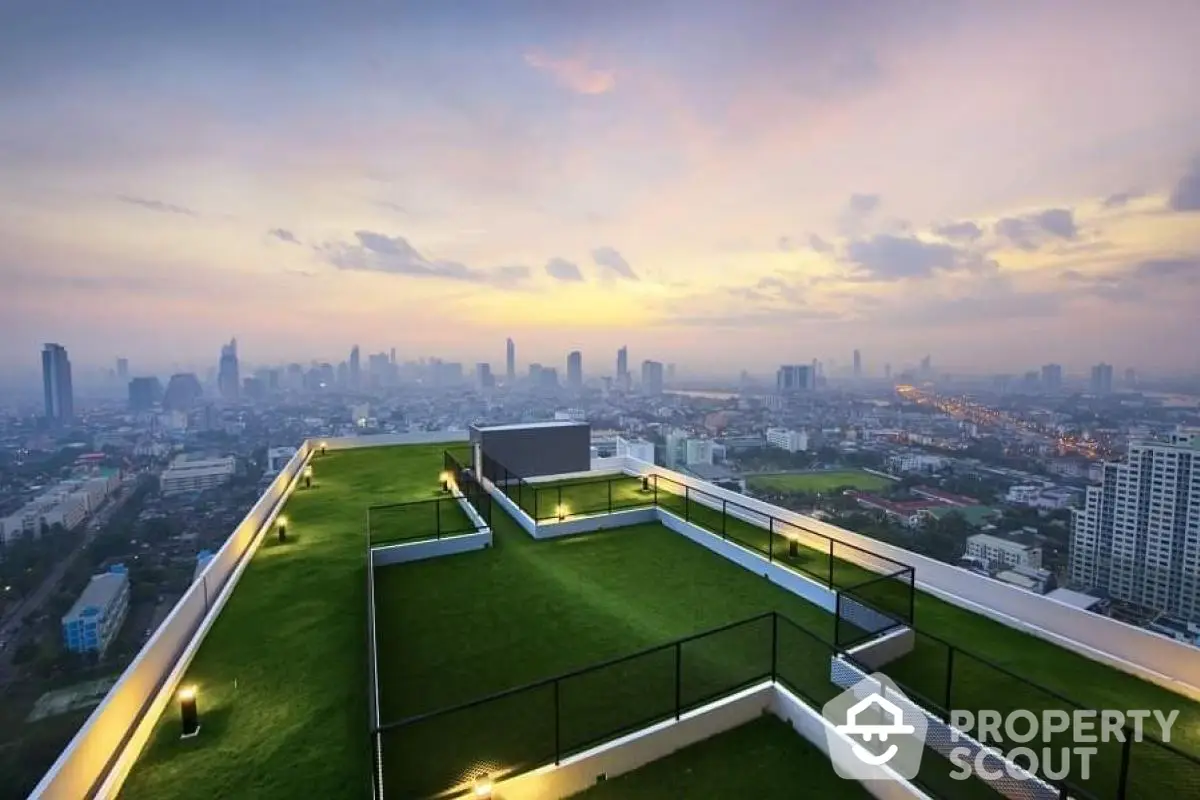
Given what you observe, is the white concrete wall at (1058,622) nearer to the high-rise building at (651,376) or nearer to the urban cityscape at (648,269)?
the urban cityscape at (648,269)

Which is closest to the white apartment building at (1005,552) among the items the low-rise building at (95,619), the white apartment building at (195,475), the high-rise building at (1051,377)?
the high-rise building at (1051,377)

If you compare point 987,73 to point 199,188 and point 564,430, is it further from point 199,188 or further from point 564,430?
point 199,188

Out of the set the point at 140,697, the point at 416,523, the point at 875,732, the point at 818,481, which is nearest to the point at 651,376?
the point at 818,481

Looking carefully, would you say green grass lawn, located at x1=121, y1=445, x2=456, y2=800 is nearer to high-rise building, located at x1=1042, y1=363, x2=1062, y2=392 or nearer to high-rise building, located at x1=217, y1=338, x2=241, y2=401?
high-rise building, located at x1=1042, y1=363, x2=1062, y2=392

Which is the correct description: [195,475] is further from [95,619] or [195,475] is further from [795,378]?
[795,378]

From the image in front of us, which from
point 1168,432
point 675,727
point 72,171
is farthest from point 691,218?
point 72,171

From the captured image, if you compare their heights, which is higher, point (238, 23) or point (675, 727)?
point (238, 23)
